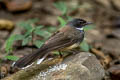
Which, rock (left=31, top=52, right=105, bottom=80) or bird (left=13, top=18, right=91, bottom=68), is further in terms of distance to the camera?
bird (left=13, top=18, right=91, bottom=68)

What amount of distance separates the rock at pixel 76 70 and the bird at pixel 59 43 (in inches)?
11.6

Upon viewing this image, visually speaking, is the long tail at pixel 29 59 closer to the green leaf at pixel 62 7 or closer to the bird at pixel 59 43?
the bird at pixel 59 43

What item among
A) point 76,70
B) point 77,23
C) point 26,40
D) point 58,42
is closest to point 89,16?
Answer: point 77,23

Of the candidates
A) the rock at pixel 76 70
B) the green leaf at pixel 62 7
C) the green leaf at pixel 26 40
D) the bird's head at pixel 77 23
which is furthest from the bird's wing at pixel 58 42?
the green leaf at pixel 62 7

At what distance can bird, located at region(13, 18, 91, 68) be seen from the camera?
20.0ft

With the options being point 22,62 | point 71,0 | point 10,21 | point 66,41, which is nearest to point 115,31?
point 71,0

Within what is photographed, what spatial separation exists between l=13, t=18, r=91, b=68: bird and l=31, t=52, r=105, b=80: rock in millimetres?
294

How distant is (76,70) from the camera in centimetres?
605

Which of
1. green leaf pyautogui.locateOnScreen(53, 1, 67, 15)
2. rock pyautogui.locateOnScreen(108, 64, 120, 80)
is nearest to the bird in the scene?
rock pyautogui.locateOnScreen(108, 64, 120, 80)

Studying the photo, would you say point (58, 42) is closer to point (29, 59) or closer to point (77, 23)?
point (29, 59)

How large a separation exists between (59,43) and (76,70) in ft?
2.55

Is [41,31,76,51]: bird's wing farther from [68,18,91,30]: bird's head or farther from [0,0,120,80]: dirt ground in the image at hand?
[0,0,120,80]: dirt ground

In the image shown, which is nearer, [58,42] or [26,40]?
Answer: [58,42]

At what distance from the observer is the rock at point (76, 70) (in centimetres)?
600
